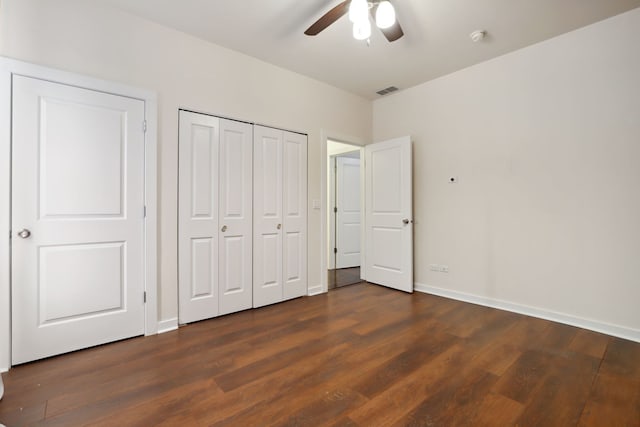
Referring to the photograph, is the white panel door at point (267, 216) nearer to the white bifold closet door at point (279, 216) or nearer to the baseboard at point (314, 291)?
the white bifold closet door at point (279, 216)

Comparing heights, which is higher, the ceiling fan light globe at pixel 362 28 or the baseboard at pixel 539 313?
the ceiling fan light globe at pixel 362 28

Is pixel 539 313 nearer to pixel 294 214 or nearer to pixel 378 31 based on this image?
pixel 294 214

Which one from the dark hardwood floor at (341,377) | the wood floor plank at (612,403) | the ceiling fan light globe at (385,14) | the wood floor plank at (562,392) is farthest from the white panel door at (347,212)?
the wood floor plank at (612,403)

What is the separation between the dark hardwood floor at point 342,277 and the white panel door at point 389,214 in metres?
0.31

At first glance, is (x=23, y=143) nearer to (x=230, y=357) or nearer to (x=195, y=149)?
(x=195, y=149)

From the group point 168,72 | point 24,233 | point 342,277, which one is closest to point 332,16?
point 168,72

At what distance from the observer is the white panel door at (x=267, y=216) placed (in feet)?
10.9

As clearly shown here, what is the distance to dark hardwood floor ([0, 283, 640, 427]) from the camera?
1.55 m

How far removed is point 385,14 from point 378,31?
93cm

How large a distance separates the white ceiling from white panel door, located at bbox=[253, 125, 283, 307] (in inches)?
35.5

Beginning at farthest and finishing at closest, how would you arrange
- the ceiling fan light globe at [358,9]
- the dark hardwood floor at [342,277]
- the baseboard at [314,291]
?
1. the dark hardwood floor at [342,277]
2. the baseboard at [314,291]
3. the ceiling fan light globe at [358,9]

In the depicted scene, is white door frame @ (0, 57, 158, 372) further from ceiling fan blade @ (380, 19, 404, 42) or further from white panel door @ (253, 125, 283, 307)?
ceiling fan blade @ (380, 19, 404, 42)

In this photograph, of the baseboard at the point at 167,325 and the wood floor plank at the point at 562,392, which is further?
Result: the baseboard at the point at 167,325

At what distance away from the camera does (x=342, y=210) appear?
557cm
